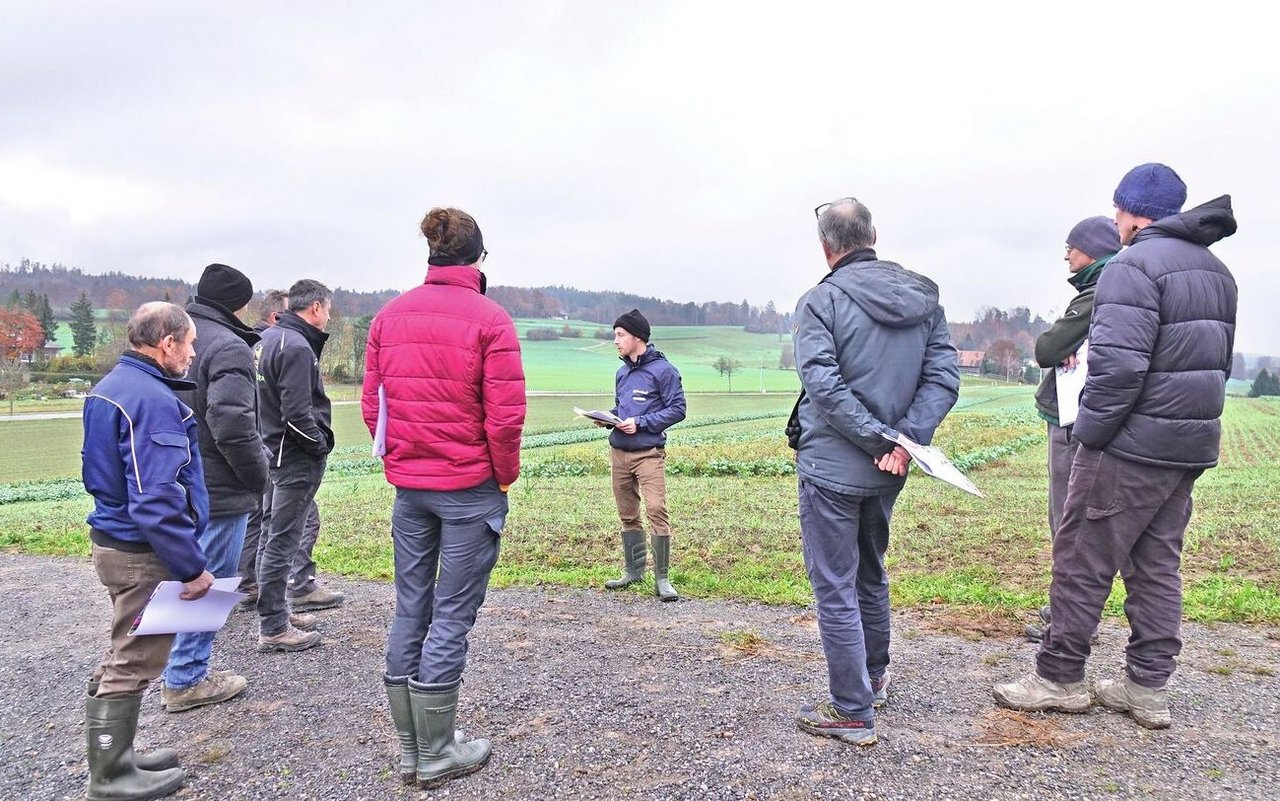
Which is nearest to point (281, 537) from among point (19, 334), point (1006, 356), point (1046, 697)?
point (1046, 697)

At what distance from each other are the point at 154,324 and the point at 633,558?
4414 millimetres

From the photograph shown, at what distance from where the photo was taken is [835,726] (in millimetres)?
3781

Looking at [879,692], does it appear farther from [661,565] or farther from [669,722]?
[661,565]

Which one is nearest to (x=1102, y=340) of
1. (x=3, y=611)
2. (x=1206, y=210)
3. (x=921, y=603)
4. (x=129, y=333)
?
(x=1206, y=210)

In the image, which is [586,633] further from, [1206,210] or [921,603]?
[1206,210]

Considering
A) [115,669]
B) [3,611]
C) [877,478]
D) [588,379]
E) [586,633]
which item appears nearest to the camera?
[115,669]

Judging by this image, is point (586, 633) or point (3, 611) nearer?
point (586, 633)

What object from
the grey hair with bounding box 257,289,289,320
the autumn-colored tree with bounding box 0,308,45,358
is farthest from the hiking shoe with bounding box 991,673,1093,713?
the autumn-colored tree with bounding box 0,308,45,358

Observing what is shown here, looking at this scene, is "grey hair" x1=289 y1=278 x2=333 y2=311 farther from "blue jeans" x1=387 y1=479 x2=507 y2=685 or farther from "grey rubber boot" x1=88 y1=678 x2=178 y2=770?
"grey rubber boot" x1=88 y1=678 x2=178 y2=770

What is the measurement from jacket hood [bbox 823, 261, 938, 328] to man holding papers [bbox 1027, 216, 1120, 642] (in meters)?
1.23

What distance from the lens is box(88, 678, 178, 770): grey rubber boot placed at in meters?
3.57

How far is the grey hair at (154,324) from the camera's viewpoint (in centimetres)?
360

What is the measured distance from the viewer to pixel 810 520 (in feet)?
12.7

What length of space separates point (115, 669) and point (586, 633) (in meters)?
2.95
